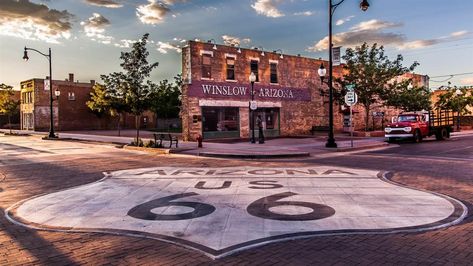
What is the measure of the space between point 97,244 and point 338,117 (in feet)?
123

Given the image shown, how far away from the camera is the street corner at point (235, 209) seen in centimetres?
601

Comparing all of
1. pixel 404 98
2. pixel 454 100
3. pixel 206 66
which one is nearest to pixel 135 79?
pixel 206 66

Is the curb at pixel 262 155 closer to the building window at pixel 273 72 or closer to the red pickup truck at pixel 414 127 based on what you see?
the red pickup truck at pixel 414 127

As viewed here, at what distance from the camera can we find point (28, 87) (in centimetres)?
6016

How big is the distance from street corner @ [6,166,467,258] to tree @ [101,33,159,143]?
1343 centimetres

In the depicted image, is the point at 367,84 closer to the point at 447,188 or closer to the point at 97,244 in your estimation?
the point at 447,188

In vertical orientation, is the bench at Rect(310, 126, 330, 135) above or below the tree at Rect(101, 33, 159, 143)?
below

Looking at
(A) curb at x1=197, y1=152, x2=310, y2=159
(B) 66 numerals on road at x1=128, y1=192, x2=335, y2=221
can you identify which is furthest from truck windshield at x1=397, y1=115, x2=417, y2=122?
(B) 66 numerals on road at x1=128, y1=192, x2=335, y2=221

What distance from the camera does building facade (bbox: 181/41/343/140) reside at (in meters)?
28.7

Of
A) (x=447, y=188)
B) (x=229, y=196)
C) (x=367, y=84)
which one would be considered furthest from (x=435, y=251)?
(x=367, y=84)

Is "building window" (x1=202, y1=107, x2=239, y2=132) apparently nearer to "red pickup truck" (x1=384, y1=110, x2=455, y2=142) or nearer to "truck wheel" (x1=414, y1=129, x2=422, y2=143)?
"red pickup truck" (x1=384, y1=110, x2=455, y2=142)

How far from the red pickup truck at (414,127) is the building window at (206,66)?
46.4 feet

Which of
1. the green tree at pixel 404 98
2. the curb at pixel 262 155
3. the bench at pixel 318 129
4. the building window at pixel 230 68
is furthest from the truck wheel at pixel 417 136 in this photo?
the building window at pixel 230 68

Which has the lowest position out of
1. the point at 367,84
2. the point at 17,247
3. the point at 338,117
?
the point at 17,247
